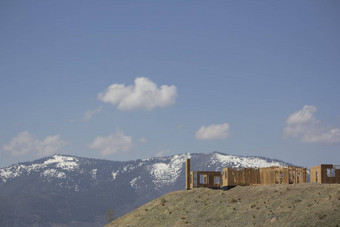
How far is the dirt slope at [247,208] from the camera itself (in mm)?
48406

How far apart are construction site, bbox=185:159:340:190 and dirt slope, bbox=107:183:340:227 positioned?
7.93 ft

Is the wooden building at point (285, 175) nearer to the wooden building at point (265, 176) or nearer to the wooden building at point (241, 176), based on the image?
the wooden building at point (265, 176)

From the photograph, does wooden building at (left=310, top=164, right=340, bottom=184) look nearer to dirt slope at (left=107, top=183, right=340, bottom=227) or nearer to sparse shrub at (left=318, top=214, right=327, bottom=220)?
dirt slope at (left=107, top=183, right=340, bottom=227)

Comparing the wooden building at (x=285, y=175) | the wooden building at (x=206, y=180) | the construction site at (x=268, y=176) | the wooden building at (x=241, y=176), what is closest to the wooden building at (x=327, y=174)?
the construction site at (x=268, y=176)

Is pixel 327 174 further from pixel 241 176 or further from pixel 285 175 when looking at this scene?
pixel 241 176

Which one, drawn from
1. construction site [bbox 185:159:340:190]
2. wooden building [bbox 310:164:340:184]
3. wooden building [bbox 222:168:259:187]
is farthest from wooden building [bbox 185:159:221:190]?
wooden building [bbox 310:164:340:184]

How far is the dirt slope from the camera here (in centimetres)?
4841

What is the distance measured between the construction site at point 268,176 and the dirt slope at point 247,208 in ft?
7.93

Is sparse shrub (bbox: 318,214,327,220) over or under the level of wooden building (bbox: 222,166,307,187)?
under

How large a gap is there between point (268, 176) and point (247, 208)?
1196 centimetres

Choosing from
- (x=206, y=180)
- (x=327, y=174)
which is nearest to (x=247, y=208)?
(x=327, y=174)

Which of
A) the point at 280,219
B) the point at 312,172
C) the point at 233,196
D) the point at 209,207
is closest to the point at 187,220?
the point at 209,207

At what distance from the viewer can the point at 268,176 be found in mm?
66812

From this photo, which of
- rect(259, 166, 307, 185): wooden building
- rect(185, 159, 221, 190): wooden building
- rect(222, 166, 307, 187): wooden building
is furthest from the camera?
rect(185, 159, 221, 190): wooden building
